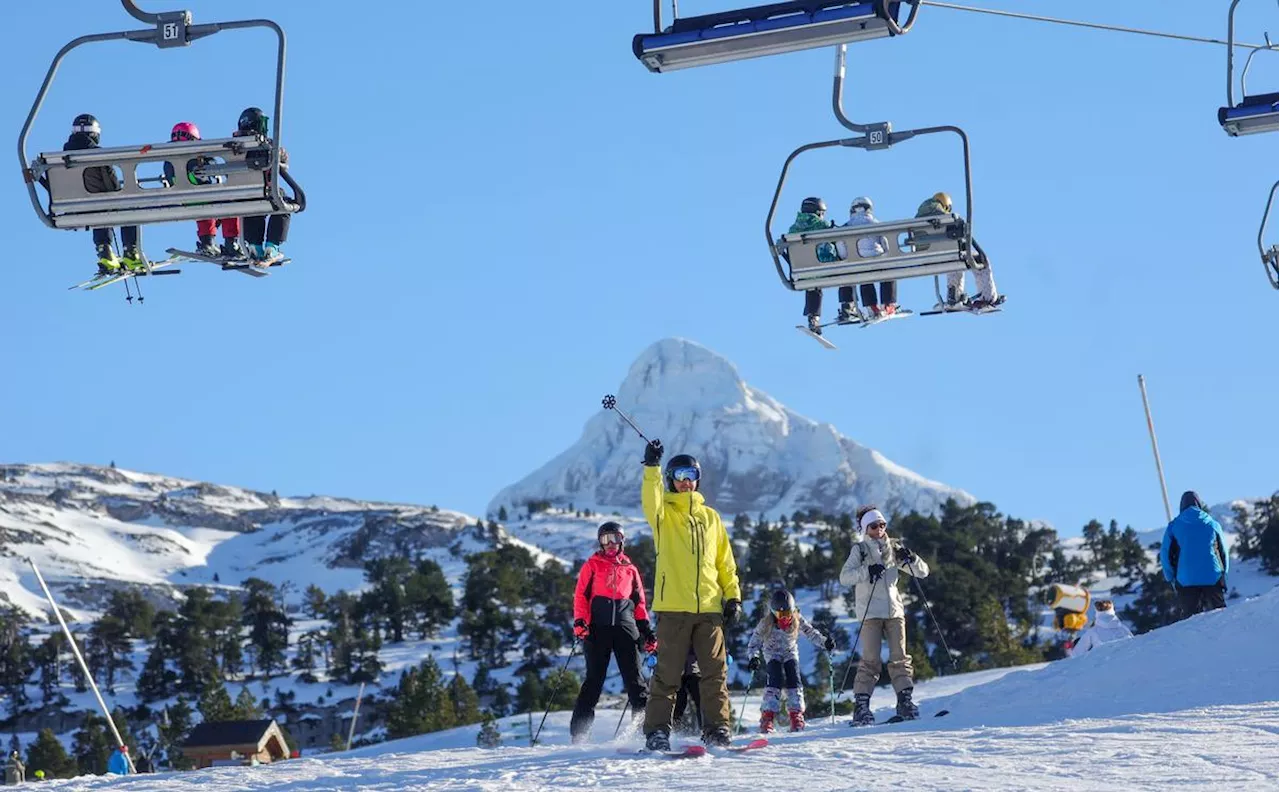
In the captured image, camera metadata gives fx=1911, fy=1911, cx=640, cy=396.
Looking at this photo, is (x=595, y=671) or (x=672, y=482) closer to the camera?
(x=672, y=482)

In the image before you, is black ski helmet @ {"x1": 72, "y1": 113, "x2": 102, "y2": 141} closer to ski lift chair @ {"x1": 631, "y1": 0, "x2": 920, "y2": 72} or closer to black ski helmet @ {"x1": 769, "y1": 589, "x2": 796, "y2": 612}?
ski lift chair @ {"x1": 631, "y1": 0, "x2": 920, "y2": 72}

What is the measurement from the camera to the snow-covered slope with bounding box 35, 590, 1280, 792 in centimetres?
934

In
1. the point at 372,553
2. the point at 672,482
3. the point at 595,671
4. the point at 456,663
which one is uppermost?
the point at 372,553

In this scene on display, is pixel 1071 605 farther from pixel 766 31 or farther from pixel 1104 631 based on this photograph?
pixel 766 31

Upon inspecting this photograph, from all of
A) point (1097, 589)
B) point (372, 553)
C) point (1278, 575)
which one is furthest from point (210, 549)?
point (1278, 575)

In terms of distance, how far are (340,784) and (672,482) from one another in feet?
8.01

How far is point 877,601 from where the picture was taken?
12836mm

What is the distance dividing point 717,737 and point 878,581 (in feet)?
8.36

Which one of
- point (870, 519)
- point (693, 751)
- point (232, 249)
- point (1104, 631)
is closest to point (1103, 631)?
point (1104, 631)

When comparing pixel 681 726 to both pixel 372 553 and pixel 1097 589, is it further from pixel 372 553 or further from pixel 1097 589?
pixel 372 553

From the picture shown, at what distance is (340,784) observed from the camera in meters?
10.1

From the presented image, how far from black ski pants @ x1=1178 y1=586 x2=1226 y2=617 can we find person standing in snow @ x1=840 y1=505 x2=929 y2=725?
430cm

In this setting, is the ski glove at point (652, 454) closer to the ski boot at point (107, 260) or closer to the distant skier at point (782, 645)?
the distant skier at point (782, 645)

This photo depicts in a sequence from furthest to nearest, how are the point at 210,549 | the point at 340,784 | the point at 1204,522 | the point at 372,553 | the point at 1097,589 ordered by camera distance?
the point at 210,549 → the point at 372,553 → the point at 1097,589 → the point at 1204,522 → the point at 340,784
